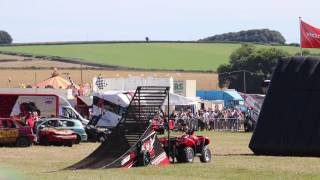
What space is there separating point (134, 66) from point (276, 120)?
69.7 meters

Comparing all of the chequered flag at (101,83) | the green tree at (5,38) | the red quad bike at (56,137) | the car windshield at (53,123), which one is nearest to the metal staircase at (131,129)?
the red quad bike at (56,137)

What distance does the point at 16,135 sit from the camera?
32.3 meters

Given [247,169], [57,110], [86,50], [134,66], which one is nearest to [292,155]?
[247,169]

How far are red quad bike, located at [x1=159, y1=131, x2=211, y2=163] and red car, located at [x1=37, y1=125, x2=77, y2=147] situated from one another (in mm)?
10508

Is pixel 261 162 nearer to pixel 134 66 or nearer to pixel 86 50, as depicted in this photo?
pixel 134 66

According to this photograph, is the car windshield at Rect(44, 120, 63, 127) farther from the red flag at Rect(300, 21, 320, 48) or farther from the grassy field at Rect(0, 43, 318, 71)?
the grassy field at Rect(0, 43, 318, 71)

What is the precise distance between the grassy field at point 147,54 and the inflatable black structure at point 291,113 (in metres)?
68.9

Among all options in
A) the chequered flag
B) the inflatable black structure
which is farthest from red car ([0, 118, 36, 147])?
the chequered flag

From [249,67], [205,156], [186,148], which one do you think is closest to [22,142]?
[205,156]

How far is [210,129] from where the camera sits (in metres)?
56.5

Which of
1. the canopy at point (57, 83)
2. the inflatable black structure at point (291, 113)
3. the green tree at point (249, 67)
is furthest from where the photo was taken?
the green tree at point (249, 67)

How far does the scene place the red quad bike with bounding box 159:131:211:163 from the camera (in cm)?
2328

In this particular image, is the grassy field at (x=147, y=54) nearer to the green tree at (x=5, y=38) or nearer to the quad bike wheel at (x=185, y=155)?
the green tree at (x=5, y=38)

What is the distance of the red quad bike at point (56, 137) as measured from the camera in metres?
33.6
